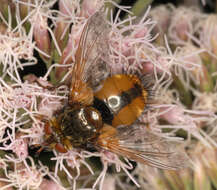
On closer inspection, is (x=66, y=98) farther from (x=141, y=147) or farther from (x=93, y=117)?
(x=141, y=147)

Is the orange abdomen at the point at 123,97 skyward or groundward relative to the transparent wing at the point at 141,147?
skyward

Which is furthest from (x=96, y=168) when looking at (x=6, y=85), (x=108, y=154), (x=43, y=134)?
(x=6, y=85)

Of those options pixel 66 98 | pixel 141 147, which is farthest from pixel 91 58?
pixel 141 147

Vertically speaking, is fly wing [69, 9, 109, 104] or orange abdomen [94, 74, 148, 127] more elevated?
fly wing [69, 9, 109, 104]

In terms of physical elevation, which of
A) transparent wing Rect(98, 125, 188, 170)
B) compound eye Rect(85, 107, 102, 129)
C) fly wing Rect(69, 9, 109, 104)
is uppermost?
fly wing Rect(69, 9, 109, 104)
